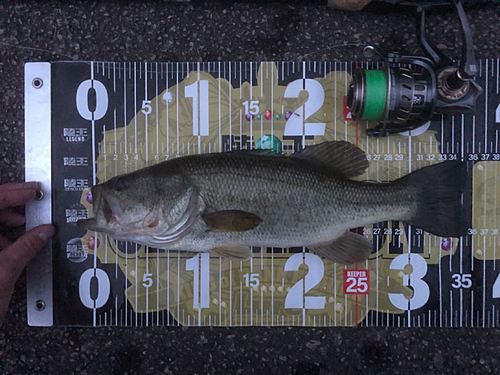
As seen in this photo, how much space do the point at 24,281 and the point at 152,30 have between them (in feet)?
6.42

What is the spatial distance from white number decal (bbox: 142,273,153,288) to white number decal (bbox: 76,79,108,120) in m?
1.13

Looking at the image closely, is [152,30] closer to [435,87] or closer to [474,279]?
[435,87]

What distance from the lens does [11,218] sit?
2.15m

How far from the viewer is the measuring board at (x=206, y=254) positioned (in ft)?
7.12

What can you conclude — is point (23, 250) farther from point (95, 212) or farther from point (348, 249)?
point (348, 249)

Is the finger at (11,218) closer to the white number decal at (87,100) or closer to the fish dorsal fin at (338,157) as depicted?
the white number decal at (87,100)

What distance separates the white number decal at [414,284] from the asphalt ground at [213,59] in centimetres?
20

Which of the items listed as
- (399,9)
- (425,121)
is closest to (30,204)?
(425,121)

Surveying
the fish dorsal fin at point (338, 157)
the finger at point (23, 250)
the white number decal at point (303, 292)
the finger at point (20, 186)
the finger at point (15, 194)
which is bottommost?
the white number decal at point (303, 292)

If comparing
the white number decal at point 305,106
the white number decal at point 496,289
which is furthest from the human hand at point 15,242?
the white number decal at point 496,289

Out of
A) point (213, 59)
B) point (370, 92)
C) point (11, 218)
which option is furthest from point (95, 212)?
point (370, 92)

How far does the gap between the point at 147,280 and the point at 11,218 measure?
3.29 feet

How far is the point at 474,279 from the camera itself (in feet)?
7.11

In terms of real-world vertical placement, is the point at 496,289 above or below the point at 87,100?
below
